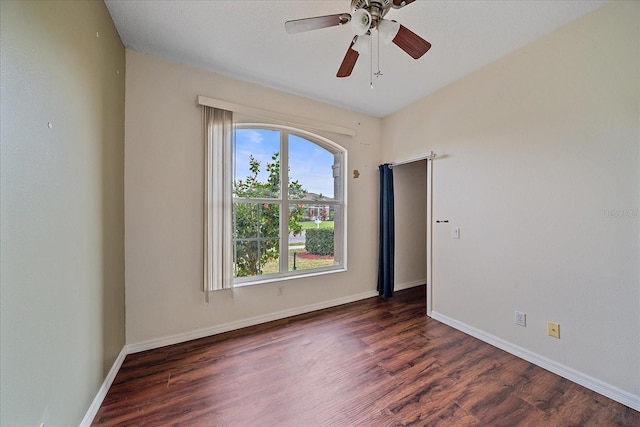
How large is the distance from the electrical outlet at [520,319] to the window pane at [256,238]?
2.46m

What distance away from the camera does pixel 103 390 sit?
170 centimetres

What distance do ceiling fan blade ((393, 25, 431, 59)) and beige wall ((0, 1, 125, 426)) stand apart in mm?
1697

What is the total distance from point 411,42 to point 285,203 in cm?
210

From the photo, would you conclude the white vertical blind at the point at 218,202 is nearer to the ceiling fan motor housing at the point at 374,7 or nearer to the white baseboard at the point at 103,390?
the white baseboard at the point at 103,390

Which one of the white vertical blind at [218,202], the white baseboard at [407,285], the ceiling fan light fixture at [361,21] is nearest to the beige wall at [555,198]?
the white baseboard at [407,285]

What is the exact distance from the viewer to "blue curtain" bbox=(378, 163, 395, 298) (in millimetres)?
→ 3621

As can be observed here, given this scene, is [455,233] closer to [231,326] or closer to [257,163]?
[257,163]

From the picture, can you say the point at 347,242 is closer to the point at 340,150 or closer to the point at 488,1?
the point at 340,150

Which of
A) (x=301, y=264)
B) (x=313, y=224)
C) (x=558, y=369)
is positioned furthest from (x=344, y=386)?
(x=313, y=224)

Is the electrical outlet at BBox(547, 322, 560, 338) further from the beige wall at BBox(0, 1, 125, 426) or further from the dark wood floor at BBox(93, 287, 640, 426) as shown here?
the beige wall at BBox(0, 1, 125, 426)

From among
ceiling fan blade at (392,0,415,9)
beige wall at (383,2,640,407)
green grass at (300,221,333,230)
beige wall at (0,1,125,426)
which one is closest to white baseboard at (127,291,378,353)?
beige wall at (0,1,125,426)

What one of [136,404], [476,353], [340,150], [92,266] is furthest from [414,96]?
[136,404]

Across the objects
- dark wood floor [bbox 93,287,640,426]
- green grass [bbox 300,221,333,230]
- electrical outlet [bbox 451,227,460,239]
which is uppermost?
green grass [bbox 300,221,333,230]

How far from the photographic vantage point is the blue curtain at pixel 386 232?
143 inches
